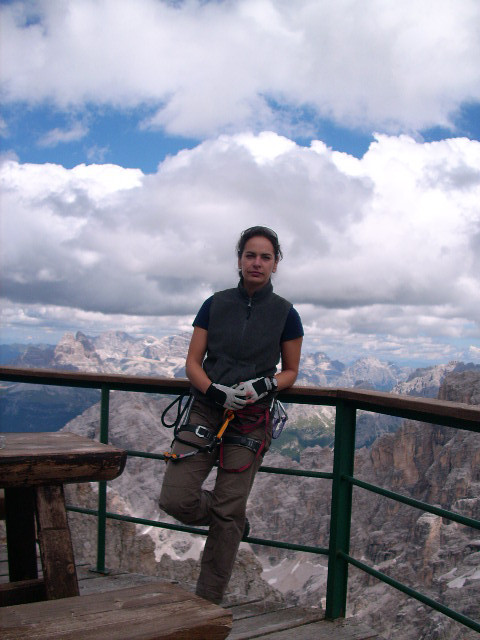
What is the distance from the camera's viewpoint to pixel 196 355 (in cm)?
350

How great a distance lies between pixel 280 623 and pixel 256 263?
2123 mm

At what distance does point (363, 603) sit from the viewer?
400ft

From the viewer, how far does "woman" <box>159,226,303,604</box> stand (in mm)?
3293

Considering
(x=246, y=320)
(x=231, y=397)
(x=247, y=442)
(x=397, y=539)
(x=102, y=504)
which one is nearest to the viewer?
(x=231, y=397)

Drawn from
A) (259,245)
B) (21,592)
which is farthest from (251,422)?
(21,592)

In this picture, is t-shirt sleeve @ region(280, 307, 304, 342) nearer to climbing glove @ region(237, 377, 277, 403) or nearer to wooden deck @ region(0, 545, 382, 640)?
climbing glove @ region(237, 377, 277, 403)

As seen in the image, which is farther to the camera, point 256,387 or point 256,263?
point 256,263

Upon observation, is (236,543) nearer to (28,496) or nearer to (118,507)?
(28,496)

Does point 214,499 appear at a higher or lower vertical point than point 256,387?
lower

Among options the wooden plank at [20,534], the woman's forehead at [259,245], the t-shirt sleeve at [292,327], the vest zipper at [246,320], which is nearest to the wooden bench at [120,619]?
the wooden plank at [20,534]

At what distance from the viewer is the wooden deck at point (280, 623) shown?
3.41m

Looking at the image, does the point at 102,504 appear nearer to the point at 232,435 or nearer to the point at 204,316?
A: the point at 232,435

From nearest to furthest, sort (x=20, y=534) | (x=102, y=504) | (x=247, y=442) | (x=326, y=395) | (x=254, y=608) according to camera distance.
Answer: (x=20, y=534)
(x=247, y=442)
(x=326, y=395)
(x=254, y=608)
(x=102, y=504)

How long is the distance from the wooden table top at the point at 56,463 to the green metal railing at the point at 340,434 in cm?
69
